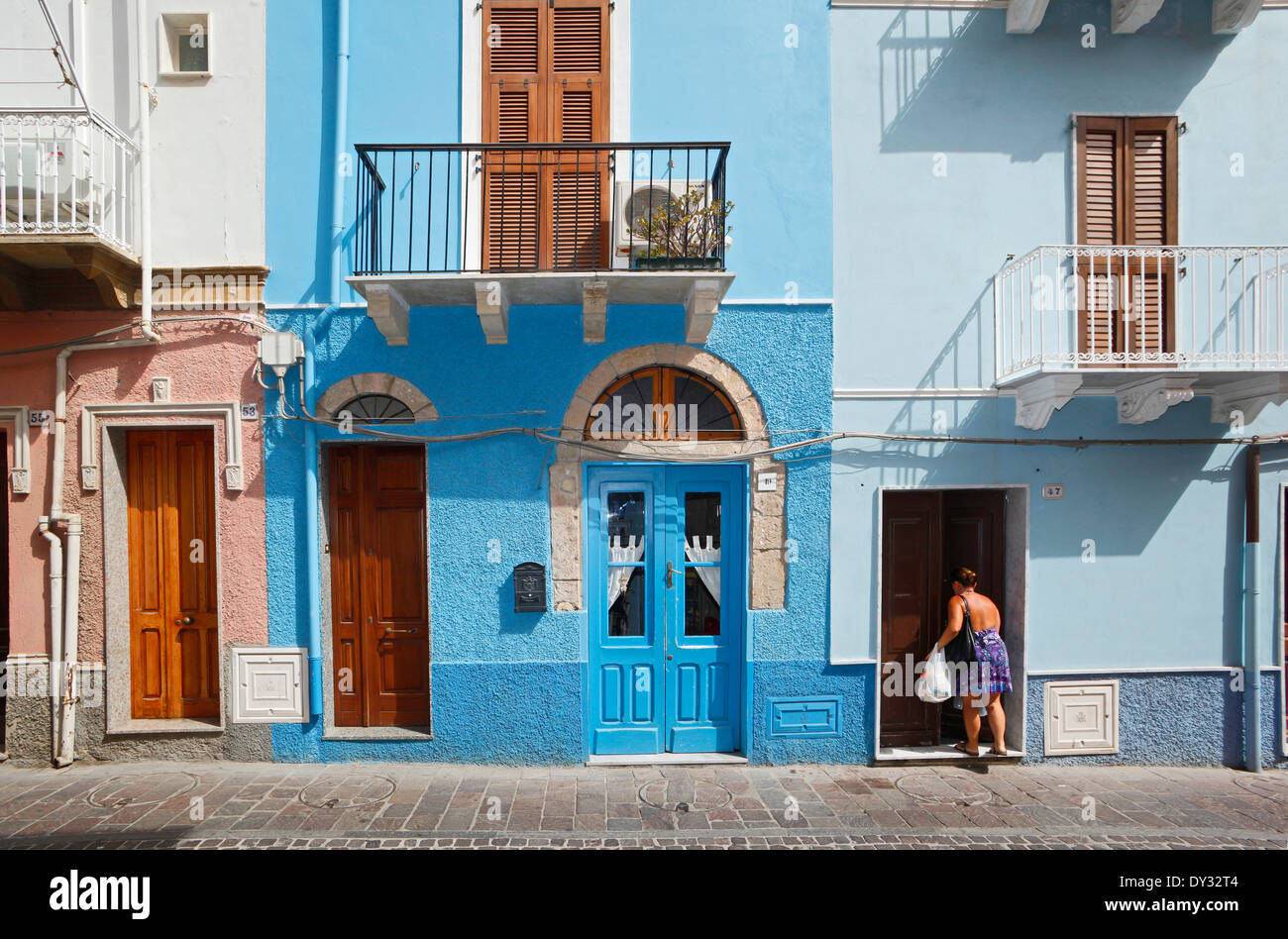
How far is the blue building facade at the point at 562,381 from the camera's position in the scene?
638cm

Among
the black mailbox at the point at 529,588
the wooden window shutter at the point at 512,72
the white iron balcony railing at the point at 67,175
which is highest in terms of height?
the wooden window shutter at the point at 512,72

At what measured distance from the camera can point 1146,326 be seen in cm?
657

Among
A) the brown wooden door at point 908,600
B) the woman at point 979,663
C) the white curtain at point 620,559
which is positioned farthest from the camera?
the brown wooden door at point 908,600

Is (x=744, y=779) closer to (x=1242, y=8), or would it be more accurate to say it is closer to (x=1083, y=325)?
(x=1083, y=325)

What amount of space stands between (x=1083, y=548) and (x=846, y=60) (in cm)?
505

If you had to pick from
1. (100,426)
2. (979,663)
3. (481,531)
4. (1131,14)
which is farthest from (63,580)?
(1131,14)

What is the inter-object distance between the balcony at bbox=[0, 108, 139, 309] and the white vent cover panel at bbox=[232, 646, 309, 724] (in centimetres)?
338

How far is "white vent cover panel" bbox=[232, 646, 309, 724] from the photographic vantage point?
636 centimetres

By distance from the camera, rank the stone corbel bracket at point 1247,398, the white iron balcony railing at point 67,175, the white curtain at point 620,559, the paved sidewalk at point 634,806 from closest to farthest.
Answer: the paved sidewalk at point 634,806, the white iron balcony railing at point 67,175, the stone corbel bracket at point 1247,398, the white curtain at point 620,559

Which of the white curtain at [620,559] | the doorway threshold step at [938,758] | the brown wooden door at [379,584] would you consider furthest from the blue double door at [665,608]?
the brown wooden door at [379,584]

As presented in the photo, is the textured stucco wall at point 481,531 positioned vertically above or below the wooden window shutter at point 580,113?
below

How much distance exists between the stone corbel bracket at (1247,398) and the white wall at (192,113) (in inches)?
349

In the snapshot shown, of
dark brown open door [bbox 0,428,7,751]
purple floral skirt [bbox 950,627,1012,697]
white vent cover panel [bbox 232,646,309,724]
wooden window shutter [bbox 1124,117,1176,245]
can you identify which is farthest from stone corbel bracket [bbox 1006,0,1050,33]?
dark brown open door [bbox 0,428,7,751]

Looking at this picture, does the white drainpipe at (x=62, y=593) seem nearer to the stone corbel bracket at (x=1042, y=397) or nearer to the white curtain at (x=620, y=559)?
the white curtain at (x=620, y=559)
